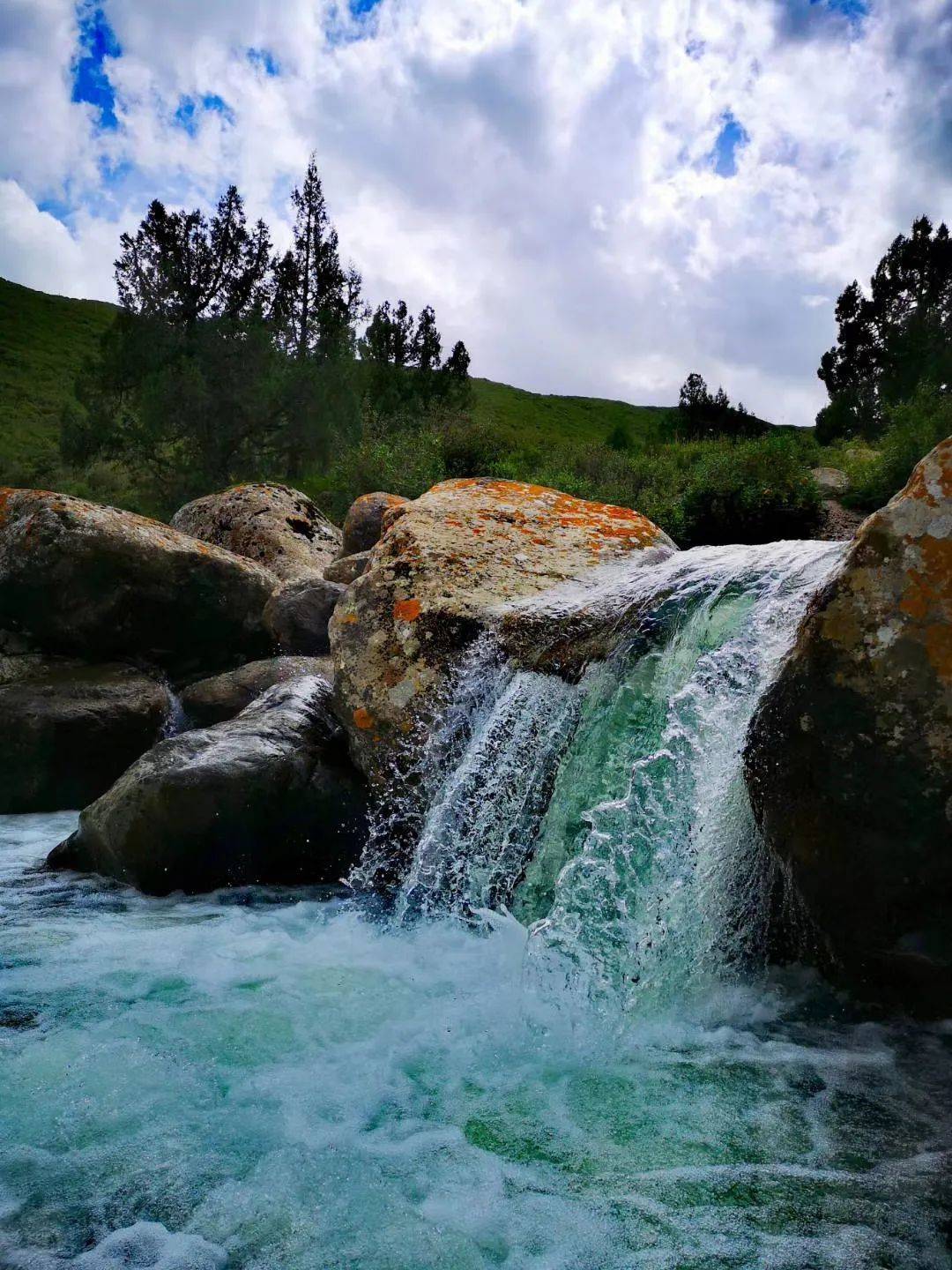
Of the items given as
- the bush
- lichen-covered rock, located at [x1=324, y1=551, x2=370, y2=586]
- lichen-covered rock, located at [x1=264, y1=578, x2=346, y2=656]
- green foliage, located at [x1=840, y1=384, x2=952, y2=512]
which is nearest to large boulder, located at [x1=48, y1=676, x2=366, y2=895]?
lichen-covered rock, located at [x1=264, y1=578, x2=346, y2=656]

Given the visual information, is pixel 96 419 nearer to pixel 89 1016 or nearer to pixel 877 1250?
pixel 89 1016

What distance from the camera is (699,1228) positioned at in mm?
2367

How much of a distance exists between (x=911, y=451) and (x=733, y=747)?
17367 mm

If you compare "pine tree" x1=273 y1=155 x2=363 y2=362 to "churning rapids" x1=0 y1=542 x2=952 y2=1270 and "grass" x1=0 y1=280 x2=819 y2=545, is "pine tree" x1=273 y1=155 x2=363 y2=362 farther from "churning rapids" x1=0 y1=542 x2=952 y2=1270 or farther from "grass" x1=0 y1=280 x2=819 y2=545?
"churning rapids" x1=0 y1=542 x2=952 y2=1270

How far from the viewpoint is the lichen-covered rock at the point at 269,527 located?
1298cm

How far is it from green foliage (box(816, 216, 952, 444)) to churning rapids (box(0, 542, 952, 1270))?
3957 centimetres

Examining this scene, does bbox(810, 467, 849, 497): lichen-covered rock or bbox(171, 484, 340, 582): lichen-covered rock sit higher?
bbox(810, 467, 849, 497): lichen-covered rock

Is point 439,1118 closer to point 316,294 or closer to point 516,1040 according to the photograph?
point 516,1040

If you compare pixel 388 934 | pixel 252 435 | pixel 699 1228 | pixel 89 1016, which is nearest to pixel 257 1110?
pixel 89 1016

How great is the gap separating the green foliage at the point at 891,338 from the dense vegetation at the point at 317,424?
186 mm

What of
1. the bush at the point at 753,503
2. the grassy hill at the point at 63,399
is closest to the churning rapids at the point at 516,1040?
the bush at the point at 753,503

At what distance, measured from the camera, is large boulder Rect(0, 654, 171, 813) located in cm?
778

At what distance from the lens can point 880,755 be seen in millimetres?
3566

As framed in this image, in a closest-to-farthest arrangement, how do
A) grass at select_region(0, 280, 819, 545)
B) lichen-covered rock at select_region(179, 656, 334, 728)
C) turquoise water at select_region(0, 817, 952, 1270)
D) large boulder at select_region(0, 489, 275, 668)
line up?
turquoise water at select_region(0, 817, 952, 1270)
lichen-covered rock at select_region(179, 656, 334, 728)
large boulder at select_region(0, 489, 275, 668)
grass at select_region(0, 280, 819, 545)
